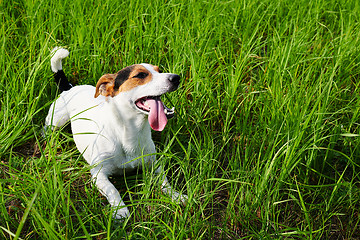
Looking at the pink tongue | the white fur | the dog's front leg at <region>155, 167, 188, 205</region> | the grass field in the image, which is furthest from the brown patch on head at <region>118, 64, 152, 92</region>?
the white fur

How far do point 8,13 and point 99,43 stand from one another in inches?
45.1

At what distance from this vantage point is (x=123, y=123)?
7.95 ft

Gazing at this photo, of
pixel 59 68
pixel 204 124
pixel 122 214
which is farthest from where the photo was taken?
pixel 59 68

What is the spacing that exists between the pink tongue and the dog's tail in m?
1.05

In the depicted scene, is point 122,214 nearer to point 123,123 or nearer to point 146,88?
point 123,123

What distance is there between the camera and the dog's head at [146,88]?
2316 millimetres

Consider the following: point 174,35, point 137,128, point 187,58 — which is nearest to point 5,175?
point 137,128

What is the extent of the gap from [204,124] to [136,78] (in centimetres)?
79

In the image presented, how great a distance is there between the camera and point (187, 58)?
3.34 m

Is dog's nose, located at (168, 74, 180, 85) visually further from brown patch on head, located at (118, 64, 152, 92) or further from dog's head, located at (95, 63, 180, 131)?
brown patch on head, located at (118, 64, 152, 92)

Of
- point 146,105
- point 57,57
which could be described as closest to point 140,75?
point 146,105

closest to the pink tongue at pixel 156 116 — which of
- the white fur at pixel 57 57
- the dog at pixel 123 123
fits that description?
the dog at pixel 123 123

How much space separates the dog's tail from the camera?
2996mm

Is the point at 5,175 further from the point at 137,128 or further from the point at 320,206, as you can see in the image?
the point at 320,206
